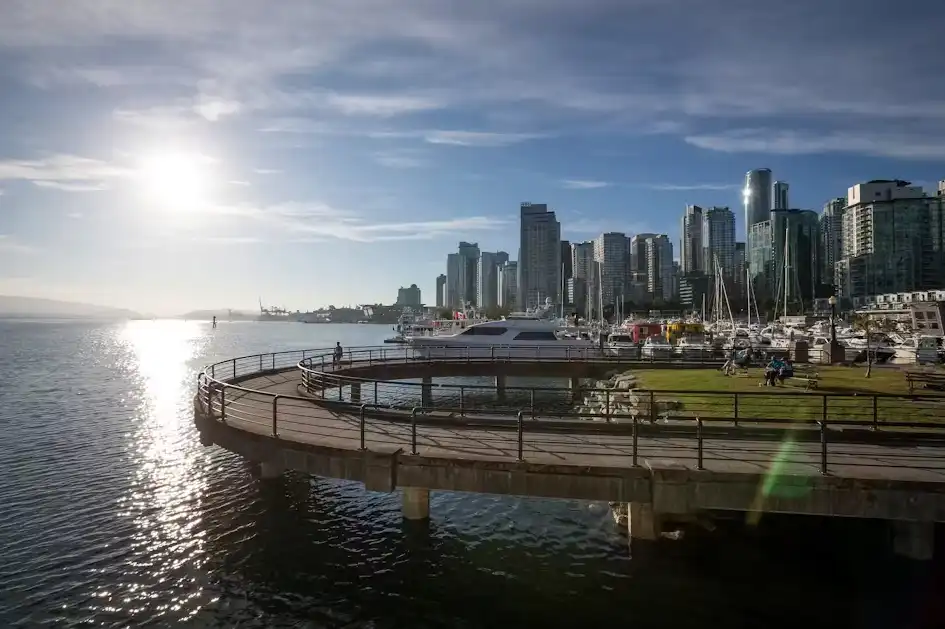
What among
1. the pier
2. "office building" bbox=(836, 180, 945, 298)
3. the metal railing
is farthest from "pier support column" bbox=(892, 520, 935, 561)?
"office building" bbox=(836, 180, 945, 298)

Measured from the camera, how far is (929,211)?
600 ft

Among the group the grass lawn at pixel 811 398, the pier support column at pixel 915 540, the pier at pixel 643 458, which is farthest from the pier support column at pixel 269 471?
the pier support column at pixel 915 540

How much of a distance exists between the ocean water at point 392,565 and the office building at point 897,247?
204323 mm

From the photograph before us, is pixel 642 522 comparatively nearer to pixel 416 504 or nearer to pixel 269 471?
pixel 416 504

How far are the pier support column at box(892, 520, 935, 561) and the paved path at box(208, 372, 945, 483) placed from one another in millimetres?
1129

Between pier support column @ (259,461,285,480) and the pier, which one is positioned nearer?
the pier

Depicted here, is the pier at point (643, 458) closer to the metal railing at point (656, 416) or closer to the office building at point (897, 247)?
the metal railing at point (656, 416)

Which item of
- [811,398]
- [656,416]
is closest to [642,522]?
[656,416]

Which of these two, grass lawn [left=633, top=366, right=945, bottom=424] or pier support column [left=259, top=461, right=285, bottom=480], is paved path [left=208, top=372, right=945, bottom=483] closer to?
grass lawn [left=633, top=366, right=945, bottom=424]

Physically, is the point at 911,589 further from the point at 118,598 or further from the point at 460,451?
the point at 118,598

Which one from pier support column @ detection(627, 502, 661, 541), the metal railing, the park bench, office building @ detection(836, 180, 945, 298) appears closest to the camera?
pier support column @ detection(627, 502, 661, 541)

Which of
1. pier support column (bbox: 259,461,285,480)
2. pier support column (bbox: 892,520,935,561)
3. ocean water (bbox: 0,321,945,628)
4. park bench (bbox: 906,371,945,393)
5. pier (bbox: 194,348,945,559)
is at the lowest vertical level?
ocean water (bbox: 0,321,945,628)

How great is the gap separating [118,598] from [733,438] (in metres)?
14.5

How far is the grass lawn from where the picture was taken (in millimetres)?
16797
